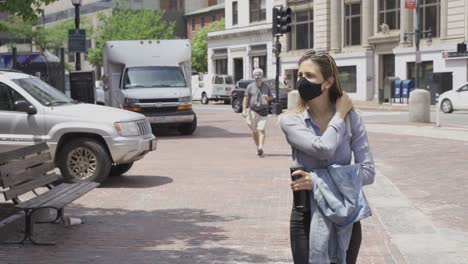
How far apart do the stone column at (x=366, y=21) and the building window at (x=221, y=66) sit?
784 inches

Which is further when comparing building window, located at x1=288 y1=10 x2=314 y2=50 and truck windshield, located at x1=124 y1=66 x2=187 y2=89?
building window, located at x1=288 y1=10 x2=314 y2=50

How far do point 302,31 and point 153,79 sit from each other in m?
35.9

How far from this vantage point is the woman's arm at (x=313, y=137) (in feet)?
12.1

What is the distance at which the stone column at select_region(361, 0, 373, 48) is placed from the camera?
47.8m

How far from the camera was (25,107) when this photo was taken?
34.5ft

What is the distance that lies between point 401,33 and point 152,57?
28.0 m

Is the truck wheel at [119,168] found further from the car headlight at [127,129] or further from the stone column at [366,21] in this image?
the stone column at [366,21]

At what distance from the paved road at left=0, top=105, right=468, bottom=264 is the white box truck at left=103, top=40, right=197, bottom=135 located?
4877 mm

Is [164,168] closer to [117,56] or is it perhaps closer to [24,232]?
[24,232]

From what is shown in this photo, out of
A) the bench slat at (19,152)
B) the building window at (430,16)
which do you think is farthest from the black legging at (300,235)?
the building window at (430,16)

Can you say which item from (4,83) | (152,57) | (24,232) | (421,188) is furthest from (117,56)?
(24,232)

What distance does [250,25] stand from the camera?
6069cm

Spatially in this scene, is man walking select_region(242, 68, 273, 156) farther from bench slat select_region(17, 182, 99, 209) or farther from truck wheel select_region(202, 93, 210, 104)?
truck wheel select_region(202, 93, 210, 104)

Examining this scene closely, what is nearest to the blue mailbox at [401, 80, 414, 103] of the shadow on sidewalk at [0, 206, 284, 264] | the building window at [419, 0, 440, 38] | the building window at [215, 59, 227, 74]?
the building window at [419, 0, 440, 38]
